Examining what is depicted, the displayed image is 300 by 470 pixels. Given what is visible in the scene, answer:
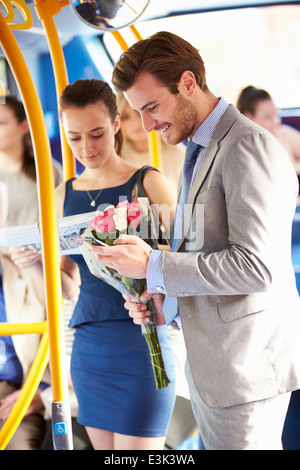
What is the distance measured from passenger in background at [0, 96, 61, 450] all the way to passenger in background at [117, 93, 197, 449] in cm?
48

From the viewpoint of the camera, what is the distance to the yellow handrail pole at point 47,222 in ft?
5.96

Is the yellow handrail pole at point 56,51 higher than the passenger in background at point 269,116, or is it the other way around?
the yellow handrail pole at point 56,51

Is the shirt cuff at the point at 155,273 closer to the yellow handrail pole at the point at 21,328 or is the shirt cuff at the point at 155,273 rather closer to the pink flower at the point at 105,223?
the pink flower at the point at 105,223

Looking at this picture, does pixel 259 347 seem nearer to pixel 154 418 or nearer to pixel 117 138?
pixel 154 418

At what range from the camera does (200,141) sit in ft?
5.32

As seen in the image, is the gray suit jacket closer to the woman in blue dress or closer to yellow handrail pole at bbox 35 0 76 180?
the woman in blue dress

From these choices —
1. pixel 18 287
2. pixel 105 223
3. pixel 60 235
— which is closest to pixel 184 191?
pixel 105 223

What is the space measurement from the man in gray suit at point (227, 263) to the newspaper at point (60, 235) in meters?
0.50

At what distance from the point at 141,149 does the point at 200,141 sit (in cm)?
164

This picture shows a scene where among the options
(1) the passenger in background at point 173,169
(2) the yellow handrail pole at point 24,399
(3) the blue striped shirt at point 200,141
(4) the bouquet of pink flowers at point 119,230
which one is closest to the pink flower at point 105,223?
(4) the bouquet of pink flowers at point 119,230

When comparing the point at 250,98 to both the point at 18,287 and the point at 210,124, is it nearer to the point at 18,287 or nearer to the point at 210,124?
the point at 210,124

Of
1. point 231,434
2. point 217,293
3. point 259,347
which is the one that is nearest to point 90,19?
point 217,293

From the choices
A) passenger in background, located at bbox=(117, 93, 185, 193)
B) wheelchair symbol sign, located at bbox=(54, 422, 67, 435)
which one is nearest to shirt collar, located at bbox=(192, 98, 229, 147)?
wheelchair symbol sign, located at bbox=(54, 422, 67, 435)
